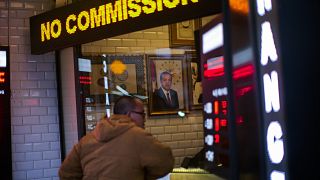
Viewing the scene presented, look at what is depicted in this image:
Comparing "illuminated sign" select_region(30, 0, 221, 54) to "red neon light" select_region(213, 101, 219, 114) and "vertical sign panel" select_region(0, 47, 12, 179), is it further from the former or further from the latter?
"red neon light" select_region(213, 101, 219, 114)

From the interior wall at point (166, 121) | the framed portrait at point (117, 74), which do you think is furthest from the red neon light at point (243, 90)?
the interior wall at point (166, 121)

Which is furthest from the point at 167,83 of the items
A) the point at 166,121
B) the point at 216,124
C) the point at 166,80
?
the point at 216,124

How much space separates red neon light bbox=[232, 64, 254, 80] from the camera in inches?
75.8

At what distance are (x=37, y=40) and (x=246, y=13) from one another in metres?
3.83

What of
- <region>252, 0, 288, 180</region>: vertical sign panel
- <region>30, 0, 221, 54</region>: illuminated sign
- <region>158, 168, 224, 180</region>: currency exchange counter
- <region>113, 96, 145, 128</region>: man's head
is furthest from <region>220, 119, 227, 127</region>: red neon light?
<region>158, 168, 224, 180</region>: currency exchange counter

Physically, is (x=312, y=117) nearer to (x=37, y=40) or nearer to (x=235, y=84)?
(x=235, y=84)

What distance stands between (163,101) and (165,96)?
7 cm

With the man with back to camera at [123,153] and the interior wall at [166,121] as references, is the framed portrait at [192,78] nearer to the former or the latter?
the interior wall at [166,121]

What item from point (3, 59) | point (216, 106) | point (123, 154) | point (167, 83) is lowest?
point (123, 154)

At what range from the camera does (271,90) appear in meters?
1.76

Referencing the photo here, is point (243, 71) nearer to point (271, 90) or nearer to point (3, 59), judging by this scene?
point (271, 90)

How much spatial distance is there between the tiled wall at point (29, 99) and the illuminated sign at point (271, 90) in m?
4.24

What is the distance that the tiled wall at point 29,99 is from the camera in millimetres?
5527

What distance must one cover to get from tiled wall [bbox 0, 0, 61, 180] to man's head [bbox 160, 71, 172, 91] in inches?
53.5
